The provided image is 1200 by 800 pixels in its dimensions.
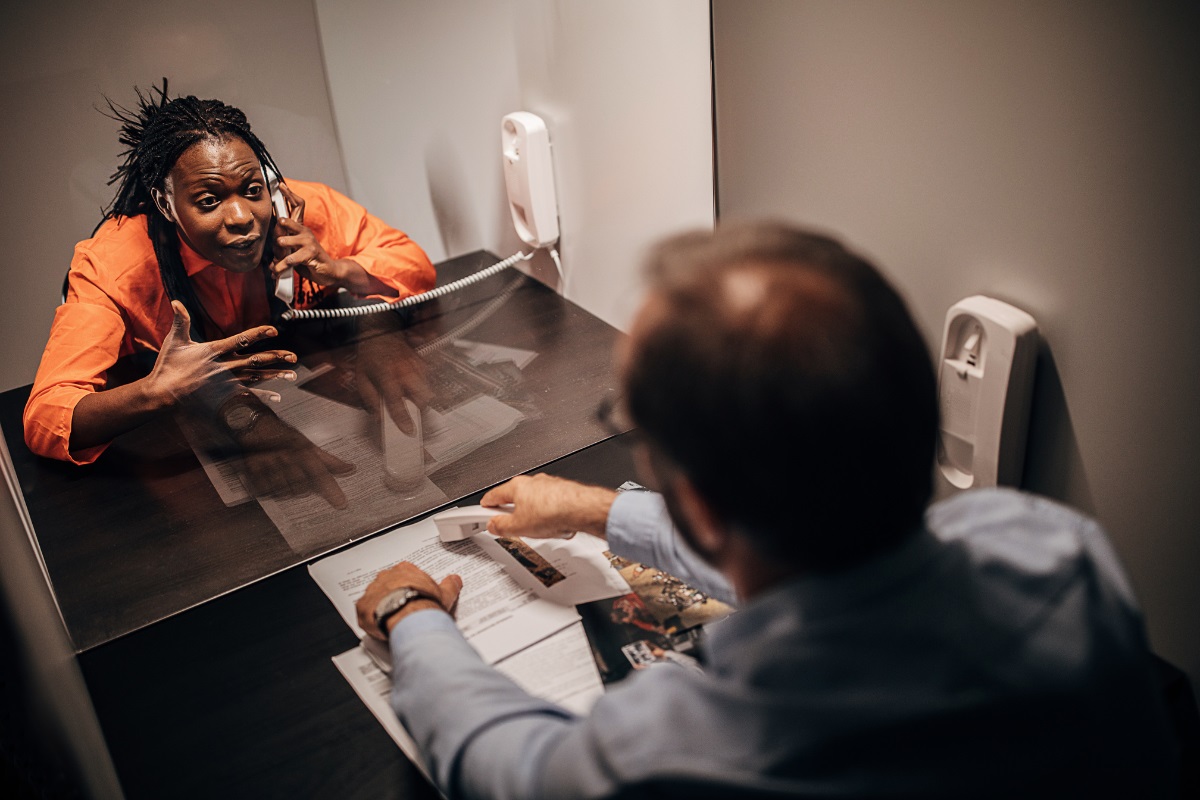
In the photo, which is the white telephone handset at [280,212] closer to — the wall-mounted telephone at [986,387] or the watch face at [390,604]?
the watch face at [390,604]

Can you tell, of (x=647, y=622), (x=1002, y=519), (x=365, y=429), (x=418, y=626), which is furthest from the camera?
(x=365, y=429)

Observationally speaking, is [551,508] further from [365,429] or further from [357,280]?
[357,280]

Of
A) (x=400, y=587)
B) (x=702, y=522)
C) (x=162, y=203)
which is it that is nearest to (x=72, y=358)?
(x=162, y=203)

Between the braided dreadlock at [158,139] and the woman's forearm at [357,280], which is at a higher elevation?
the braided dreadlock at [158,139]

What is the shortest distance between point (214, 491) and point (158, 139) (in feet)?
1.64

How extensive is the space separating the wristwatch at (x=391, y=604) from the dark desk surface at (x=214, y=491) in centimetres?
27

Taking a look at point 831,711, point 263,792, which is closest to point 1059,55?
point 831,711

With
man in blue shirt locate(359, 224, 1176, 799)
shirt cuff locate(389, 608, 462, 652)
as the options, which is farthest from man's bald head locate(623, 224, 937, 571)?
shirt cuff locate(389, 608, 462, 652)

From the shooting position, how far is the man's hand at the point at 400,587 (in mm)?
915

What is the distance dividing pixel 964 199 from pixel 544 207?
84 cm

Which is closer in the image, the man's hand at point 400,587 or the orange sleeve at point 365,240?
the man's hand at point 400,587

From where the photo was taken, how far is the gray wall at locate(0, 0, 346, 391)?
3.26 feet

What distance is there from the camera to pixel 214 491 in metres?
1.28

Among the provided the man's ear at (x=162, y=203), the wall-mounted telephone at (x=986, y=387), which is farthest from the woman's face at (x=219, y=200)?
the wall-mounted telephone at (x=986, y=387)
